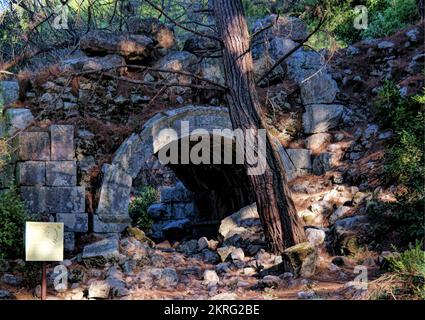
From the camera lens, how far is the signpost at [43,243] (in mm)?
4887

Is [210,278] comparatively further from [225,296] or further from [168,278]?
[225,296]

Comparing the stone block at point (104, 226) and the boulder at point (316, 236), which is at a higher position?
the stone block at point (104, 226)

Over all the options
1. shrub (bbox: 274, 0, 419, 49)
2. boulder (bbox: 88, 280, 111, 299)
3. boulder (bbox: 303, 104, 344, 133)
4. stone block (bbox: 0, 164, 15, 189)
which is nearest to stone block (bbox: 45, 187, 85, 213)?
stone block (bbox: 0, 164, 15, 189)

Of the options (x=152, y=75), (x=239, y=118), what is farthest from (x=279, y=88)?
(x=239, y=118)

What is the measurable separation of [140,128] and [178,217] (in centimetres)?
514

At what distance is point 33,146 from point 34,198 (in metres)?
0.73

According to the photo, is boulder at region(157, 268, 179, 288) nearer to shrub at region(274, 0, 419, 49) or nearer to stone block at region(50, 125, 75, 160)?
stone block at region(50, 125, 75, 160)

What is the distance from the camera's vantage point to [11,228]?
6316 millimetres

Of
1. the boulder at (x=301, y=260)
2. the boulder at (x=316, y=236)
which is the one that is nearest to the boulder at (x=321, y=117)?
the boulder at (x=316, y=236)

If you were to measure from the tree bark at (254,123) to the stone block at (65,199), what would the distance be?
98.0 inches

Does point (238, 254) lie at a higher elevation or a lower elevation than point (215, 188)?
lower

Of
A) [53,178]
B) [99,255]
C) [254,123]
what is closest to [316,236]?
[254,123]

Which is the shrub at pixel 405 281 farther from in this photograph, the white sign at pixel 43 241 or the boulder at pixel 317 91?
the boulder at pixel 317 91

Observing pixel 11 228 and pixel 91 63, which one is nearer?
pixel 11 228
